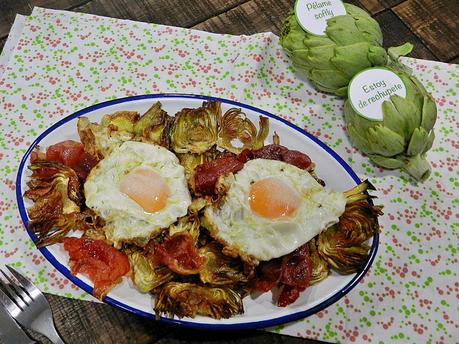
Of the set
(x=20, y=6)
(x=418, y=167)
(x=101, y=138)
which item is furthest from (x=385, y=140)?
(x=20, y=6)

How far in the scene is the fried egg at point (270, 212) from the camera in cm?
163

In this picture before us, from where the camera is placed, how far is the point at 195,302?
1589 millimetres

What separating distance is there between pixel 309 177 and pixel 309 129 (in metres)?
0.54

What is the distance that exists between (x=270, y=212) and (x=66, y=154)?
775 mm

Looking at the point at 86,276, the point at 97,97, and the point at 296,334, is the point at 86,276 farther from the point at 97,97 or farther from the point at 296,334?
the point at 97,97

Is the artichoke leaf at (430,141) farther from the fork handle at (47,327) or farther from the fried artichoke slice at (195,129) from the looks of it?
the fork handle at (47,327)

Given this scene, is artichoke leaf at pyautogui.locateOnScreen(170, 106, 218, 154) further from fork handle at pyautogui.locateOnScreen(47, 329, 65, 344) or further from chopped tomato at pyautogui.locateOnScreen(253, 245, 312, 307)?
fork handle at pyautogui.locateOnScreen(47, 329, 65, 344)

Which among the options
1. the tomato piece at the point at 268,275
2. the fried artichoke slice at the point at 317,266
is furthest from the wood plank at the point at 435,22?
the tomato piece at the point at 268,275

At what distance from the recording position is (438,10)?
2607 mm

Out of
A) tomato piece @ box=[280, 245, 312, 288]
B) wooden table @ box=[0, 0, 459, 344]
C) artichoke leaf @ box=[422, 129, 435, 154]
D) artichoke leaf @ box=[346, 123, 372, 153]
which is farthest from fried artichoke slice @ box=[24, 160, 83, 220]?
artichoke leaf @ box=[422, 129, 435, 154]

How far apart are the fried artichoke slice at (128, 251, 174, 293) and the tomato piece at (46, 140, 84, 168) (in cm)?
45

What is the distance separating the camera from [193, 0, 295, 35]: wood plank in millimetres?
2537

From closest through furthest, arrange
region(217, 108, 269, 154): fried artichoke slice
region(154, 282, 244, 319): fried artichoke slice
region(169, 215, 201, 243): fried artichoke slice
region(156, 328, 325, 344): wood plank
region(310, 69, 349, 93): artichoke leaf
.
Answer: region(154, 282, 244, 319): fried artichoke slice, region(169, 215, 201, 243): fried artichoke slice, region(156, 328, 325, 344): wood plank, region(217, 108, 269, 154): fried artichoke slice, region(310, 69, 349, 93): artichoke leaf

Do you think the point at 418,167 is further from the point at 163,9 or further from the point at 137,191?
the point at 163,9
